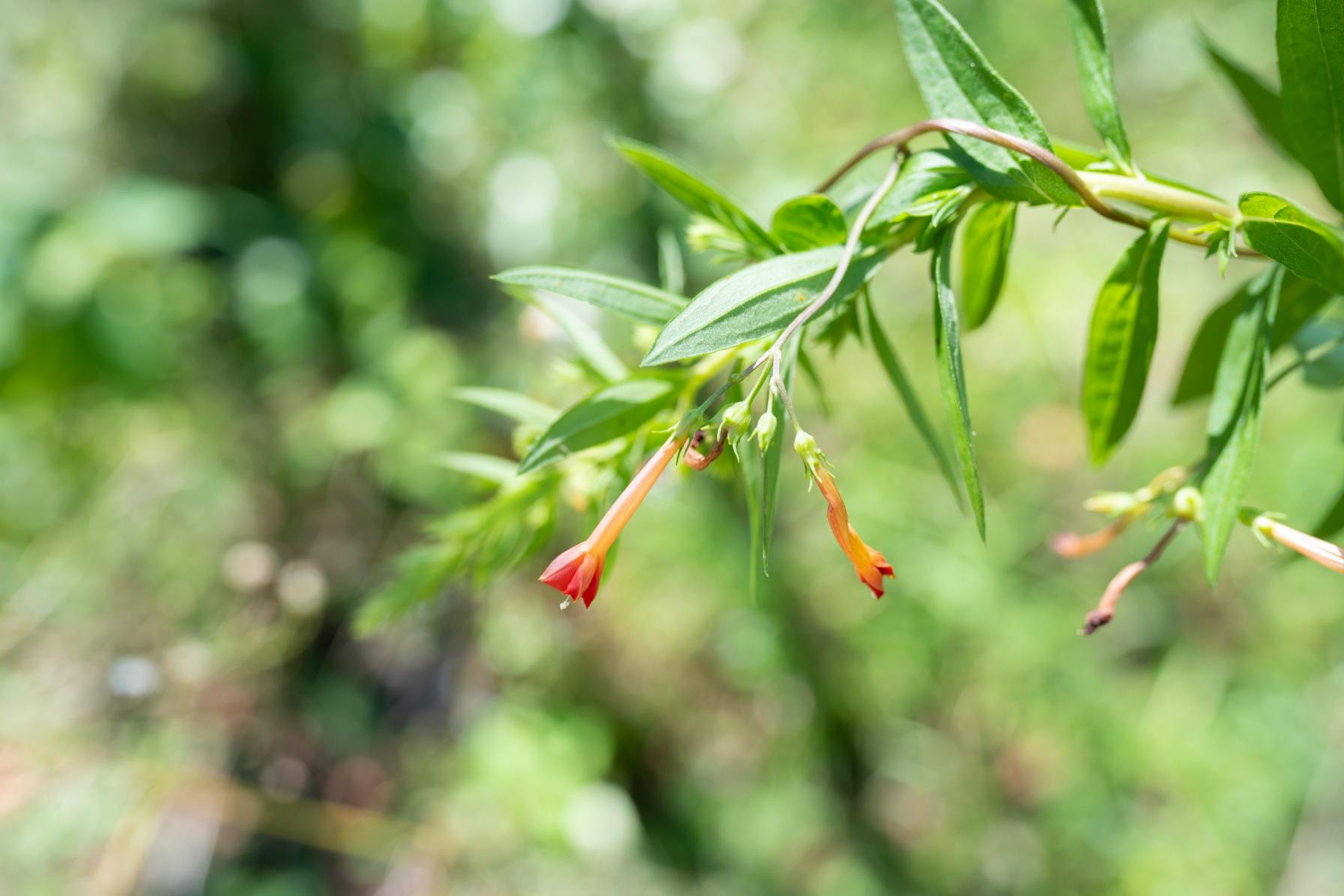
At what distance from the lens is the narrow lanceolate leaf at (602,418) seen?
48cm

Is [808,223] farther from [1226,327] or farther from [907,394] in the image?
[1226,327]

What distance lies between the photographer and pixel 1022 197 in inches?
17.0

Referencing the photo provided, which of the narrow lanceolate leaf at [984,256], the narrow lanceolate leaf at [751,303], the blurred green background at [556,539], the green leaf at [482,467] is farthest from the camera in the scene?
the blurred green background at [556,539]

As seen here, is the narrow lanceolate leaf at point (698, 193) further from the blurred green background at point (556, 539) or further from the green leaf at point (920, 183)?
the blurred green background at point (556, 539)

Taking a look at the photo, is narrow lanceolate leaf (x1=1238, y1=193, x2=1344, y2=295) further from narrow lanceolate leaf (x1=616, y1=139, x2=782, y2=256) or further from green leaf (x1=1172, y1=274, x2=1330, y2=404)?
narrow lanceolate leaf (x1=616, y1=139, x2=782, y2=256)

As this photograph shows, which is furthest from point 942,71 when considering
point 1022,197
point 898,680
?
point 898,680

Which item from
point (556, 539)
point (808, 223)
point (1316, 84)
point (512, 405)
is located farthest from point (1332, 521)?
point (556, 539)

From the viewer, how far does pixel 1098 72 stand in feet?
1.58

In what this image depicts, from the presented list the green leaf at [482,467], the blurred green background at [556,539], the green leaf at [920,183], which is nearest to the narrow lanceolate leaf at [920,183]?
the green leaf at [920,183]

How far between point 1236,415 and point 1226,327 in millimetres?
114

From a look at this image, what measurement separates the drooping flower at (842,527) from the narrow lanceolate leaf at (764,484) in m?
0.01

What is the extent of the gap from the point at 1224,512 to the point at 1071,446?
1.84 metres

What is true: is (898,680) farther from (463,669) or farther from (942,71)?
(942,71)

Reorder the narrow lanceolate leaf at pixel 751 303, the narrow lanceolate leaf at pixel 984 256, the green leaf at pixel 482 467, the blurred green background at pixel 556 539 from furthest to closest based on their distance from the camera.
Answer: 1. the blurred green background at pixel 556 539
2. the green leaf at pixel 482 467
3. the narrow lanceolate leaf at pixel 984 256
4. the narrow lanceolate leaf at pixel 751 303
